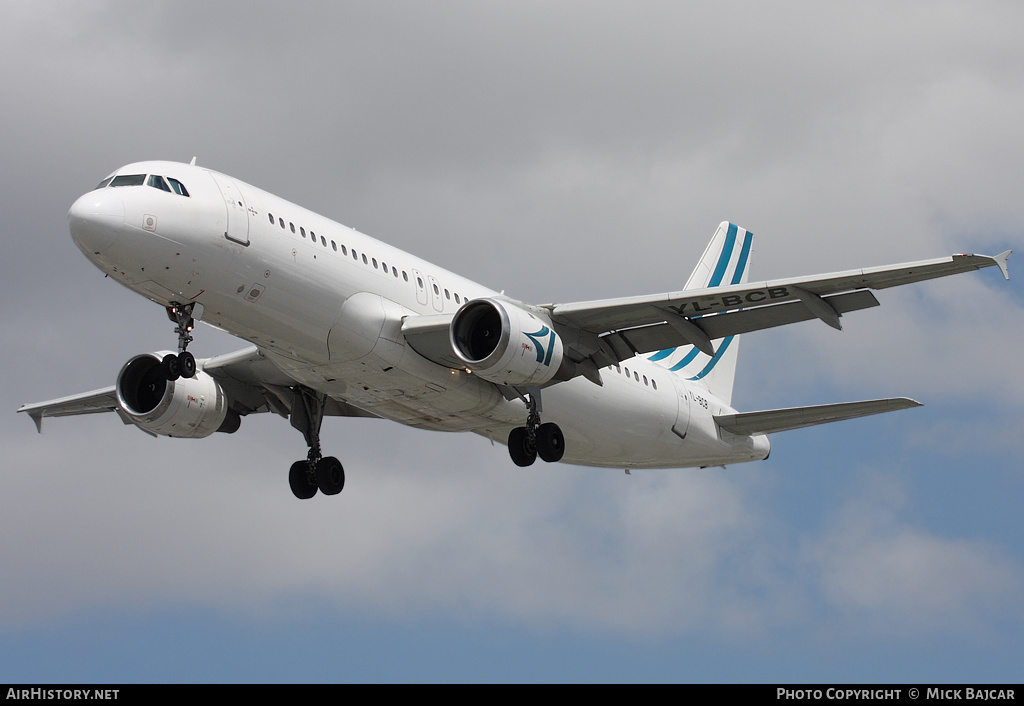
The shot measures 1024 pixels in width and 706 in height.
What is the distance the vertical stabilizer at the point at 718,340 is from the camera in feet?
137

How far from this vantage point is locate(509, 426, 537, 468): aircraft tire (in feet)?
108

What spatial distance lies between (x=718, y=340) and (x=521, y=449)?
41.1 feet

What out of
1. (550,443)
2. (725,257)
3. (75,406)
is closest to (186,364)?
(550,443)

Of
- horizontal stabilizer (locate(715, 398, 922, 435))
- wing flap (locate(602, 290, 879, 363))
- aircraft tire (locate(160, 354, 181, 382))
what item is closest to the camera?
aircraft tire (locate(160, 354, 181, 382))

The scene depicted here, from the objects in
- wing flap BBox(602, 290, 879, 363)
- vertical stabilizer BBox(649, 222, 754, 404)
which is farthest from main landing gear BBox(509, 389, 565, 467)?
vertical stabilizer BBox(649, 222, 754, 404)

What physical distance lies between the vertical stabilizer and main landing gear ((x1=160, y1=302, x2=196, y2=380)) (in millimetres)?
16172

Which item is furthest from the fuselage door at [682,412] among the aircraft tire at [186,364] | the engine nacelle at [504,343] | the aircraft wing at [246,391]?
the aircraft tire at [186,364]

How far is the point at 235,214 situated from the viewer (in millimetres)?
28250

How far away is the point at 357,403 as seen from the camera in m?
32.6

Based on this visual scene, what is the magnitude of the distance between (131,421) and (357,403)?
23.8 feet

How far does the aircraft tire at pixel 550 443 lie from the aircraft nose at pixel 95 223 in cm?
1120

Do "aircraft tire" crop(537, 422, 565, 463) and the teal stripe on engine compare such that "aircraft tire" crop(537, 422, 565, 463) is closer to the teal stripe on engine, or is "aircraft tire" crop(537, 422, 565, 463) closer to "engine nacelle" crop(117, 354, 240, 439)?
"engine nacelle" crop(117, 354, 240, 439)
